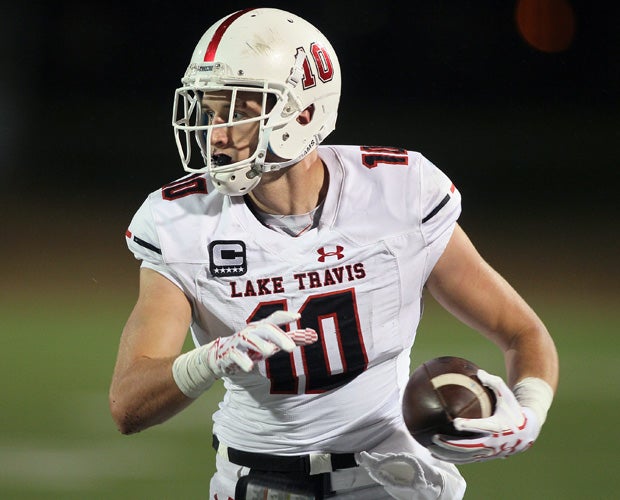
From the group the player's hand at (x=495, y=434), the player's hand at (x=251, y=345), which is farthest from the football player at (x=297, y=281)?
the player's hand at (x=251, y=345)

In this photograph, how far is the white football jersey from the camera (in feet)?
7.94

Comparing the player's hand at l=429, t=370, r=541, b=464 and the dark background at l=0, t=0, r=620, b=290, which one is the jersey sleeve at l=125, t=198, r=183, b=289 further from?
the dark background at l=0, t=0, r=620, b=290

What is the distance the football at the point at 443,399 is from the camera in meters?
2.16

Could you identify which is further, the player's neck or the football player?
the player's neck

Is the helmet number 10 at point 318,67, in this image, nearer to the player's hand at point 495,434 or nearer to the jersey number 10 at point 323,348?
the jersey number 10 at point 323,348

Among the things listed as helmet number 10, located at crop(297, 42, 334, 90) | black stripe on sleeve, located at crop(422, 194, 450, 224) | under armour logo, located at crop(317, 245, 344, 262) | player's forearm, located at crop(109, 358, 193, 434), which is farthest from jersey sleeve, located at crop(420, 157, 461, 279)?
player's forearm, located at crop(109, 358, 193, 434)

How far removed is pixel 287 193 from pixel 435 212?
1.14 feet

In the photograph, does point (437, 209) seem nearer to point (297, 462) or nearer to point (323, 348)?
point (323, 348)

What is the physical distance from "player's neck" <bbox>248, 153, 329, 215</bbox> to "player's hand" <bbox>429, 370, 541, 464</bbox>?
23.9 inches

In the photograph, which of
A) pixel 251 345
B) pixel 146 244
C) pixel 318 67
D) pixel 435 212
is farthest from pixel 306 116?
pixel 251 345

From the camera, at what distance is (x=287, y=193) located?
8.29ft

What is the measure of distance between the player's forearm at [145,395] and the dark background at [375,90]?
17.9ft

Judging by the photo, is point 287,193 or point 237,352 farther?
point 287,193

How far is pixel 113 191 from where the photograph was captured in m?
7.66
